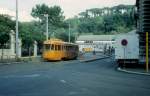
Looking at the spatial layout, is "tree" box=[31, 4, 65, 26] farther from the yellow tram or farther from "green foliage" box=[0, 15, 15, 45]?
the yellow tram

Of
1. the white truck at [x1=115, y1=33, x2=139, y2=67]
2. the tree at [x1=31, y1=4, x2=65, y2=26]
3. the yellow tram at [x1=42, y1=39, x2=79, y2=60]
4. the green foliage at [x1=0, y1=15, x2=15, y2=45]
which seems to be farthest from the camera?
the tree at [x1=31, y1=4, x2=65, y2=26]

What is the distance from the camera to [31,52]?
263ft

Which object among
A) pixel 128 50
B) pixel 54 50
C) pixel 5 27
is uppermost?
pixel 5 27

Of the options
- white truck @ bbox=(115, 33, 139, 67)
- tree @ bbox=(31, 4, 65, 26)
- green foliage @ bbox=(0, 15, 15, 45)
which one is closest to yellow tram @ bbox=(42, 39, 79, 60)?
green foliage @ bbox=(0, 15, 15, 45)

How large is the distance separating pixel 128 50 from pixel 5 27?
23590mm

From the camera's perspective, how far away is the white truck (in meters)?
41.4

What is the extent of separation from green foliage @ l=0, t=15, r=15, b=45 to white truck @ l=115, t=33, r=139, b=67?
2226cm

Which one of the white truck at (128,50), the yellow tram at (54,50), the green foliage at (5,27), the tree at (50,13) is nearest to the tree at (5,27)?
the green foliage at (5,27)

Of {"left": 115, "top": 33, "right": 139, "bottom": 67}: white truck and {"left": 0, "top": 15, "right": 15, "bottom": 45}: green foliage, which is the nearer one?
{"left": 115, "top": 33, "right": 139, "bottom": 67}: white truck

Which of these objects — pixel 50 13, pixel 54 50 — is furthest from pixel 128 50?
pixel 50 13

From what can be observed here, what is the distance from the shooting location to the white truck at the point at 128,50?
4144cm

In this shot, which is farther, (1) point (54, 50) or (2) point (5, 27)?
(2) point (5, 27)

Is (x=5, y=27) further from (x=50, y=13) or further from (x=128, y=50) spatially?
(x=50, y=13)

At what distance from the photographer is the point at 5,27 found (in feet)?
198
